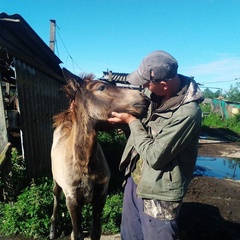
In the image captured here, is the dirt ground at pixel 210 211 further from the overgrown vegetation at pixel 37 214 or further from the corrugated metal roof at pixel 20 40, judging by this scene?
the corrugated metal roof at pixel 20 40

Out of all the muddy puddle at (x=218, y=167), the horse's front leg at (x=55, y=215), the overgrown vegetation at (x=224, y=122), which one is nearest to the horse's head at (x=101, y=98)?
the horse's front leg at (x=55, y=215)

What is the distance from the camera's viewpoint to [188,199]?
5.82m

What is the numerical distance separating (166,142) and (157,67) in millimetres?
581

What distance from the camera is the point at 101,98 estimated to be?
9.31ft

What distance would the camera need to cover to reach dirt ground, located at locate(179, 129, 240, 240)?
434 cm

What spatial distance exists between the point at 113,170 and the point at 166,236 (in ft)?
17.7

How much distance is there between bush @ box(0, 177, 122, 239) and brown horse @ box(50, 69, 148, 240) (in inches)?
33.1

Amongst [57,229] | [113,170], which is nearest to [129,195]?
[57,229]

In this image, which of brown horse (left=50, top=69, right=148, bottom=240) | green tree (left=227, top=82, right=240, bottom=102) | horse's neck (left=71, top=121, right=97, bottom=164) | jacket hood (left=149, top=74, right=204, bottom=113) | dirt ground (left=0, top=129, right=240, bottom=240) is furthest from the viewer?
green tree (left=227, top=82, right=240, bottom=102)

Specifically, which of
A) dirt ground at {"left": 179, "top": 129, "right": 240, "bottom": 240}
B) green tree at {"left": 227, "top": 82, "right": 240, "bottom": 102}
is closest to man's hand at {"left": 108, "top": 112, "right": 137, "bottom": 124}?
dirt ground at {"left": 179, "top": 129, "right": 240, "bottom": 240}

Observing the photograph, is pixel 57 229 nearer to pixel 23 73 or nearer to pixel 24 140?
pixel 24 140

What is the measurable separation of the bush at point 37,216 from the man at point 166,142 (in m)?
2.40

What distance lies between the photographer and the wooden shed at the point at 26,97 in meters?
4.71

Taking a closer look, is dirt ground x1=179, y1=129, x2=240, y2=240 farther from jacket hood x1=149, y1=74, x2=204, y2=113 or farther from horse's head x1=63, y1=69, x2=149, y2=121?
jacket hood x1=149, y1=74, x2=204, y2=113
